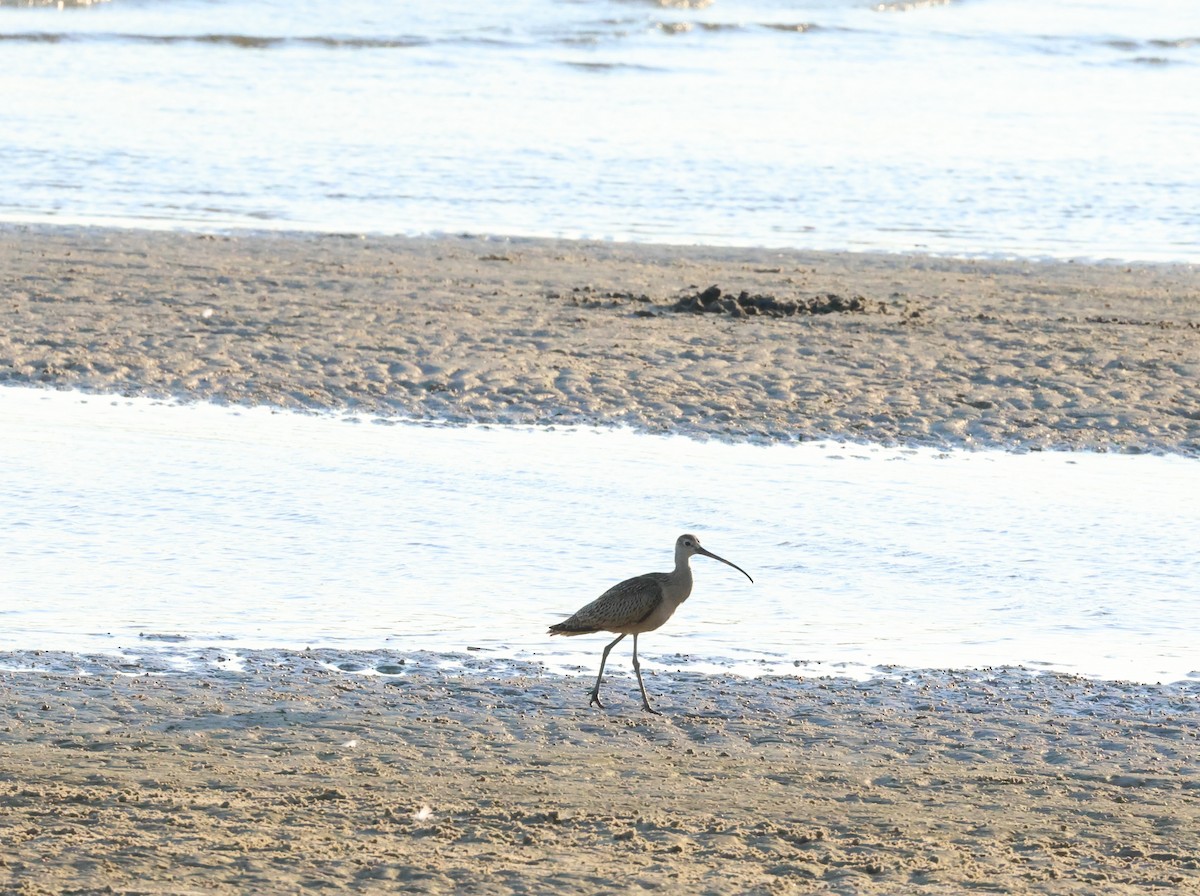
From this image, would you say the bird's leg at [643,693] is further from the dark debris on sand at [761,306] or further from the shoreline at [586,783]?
the dark debris on sand at [761,306]

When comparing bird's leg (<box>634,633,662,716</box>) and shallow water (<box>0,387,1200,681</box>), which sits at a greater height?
bird's leg (<box>634,633,662,716</box>)

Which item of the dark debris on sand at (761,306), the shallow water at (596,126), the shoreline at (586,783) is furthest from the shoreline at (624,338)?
the shoreline at (586,783)

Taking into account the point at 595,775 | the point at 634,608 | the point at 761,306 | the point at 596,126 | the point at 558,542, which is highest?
the point at 596,126

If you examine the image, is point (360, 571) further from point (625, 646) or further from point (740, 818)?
point (740, 818)

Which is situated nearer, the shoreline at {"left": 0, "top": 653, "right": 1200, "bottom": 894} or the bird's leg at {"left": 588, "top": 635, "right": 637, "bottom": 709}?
the shoreline at {"left": 0, "top": 653, "right": 1200, "bottom": 894}

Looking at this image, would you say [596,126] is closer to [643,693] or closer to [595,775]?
[643,693]

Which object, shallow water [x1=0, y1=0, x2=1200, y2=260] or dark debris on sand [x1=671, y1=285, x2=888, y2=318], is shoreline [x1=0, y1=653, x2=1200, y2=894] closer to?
dark debris on sand [x1=671, y1=285, x2=888, y2=318]

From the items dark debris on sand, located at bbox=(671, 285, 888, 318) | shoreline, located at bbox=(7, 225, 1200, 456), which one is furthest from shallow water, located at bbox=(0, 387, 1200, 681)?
dark debris on sand, located at bbox=(671, 285, 888, 318)

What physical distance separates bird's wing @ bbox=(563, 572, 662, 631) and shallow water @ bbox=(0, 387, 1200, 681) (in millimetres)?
518

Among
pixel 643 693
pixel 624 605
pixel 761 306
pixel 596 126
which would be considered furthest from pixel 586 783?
pixel 596 126

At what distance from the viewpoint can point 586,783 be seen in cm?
605

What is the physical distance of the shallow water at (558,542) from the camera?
768 cm

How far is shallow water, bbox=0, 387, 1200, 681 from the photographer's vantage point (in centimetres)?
768

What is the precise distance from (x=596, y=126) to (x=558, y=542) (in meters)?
21.0
